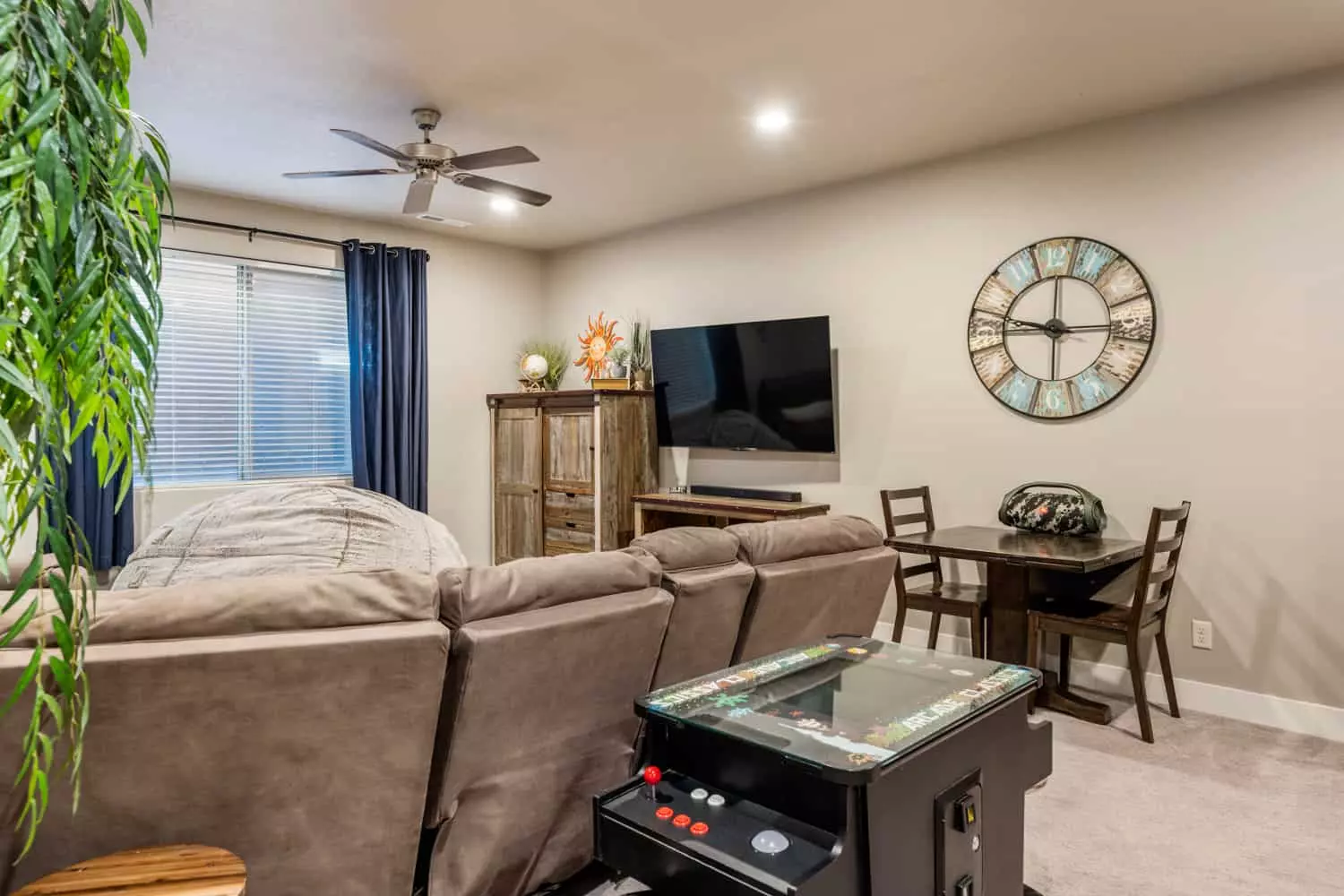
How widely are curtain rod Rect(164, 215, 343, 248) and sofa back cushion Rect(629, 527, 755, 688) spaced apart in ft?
13.6

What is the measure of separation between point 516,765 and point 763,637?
2.56 ft

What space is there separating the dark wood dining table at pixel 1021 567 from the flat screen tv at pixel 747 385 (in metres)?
1.25

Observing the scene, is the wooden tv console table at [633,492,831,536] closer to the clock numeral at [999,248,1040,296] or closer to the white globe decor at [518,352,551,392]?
the white globe decor at [518,352,551,392]

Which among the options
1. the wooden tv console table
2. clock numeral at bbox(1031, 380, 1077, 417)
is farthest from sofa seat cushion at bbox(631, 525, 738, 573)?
clock numeral at bbox(1031, 380, 1077, 417)

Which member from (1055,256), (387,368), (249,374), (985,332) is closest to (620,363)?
(387,368)

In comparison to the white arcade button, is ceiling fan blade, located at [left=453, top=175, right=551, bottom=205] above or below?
above

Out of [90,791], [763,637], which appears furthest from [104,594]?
[763,637]

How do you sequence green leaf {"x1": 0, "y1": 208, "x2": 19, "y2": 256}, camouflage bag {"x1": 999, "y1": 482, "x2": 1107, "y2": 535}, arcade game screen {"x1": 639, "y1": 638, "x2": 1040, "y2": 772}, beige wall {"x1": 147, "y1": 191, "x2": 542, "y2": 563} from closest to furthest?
green leaf {"x1": 0, "y1": 208, "x2": 19, "y2": 256} < arcade game screen {"x1": 639, "y1": 638, "x2": 1040, "y2": 772} < camouflage bag {"x1": 999, "y1": 482, "x2": 1107, "y2": 535} < beige wall {"x1": 147, "y1": 191, "x2": 542, "y2": 563}

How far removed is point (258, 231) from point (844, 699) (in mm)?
4974

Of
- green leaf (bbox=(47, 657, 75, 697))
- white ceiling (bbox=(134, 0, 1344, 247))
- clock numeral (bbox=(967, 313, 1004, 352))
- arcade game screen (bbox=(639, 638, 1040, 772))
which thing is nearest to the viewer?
green leaf (bbox=(47, 657, 75, 697))

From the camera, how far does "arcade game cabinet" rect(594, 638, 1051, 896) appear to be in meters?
1.21

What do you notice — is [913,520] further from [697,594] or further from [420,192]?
[420,192]

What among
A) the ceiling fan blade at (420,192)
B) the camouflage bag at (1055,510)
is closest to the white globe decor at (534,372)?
the ceiling fan blade at (420,192)

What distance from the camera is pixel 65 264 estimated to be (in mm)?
833
